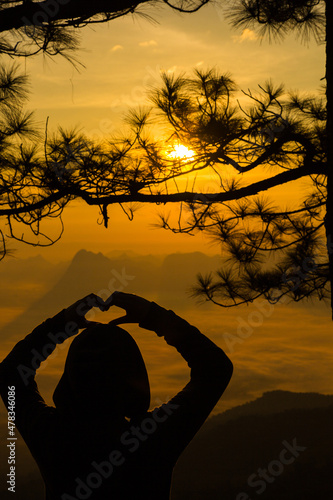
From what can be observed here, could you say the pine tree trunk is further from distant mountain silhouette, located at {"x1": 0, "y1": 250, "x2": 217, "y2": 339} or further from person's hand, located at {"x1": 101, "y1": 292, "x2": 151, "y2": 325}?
distant mountain silhouette, located at {"x1": 0, "y1": 250, "x2": 217, "y2": 339}

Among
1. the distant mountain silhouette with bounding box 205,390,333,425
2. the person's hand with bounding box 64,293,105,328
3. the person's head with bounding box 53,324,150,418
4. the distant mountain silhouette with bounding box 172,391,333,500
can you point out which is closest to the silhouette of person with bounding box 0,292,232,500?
the person's head with bounding box 53,324,150,418

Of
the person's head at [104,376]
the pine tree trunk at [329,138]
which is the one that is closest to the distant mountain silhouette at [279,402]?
the pine tree trunk at [329,138]

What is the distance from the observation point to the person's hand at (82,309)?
1.00 meters

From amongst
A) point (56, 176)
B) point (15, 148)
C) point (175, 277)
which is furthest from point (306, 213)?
point (175, 277)

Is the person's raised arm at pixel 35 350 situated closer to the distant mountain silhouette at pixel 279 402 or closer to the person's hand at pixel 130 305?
the person's hand at pixel 130 305

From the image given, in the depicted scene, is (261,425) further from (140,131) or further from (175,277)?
(175,277)

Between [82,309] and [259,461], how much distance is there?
42.5ft

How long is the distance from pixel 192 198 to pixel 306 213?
105 centimetres

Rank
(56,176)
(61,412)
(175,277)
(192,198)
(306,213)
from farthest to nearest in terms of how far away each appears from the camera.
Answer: (175,277) → (306,213) → (56,176) → (192,198) → (61,412)

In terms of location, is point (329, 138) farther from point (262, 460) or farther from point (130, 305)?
point (262, 460)

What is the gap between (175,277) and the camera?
88375mm

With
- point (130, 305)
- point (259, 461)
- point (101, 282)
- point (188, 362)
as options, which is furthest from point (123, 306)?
point (101, 282)

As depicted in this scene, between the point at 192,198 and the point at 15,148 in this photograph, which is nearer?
the point at 192,198

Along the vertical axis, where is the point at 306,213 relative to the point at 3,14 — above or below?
below
